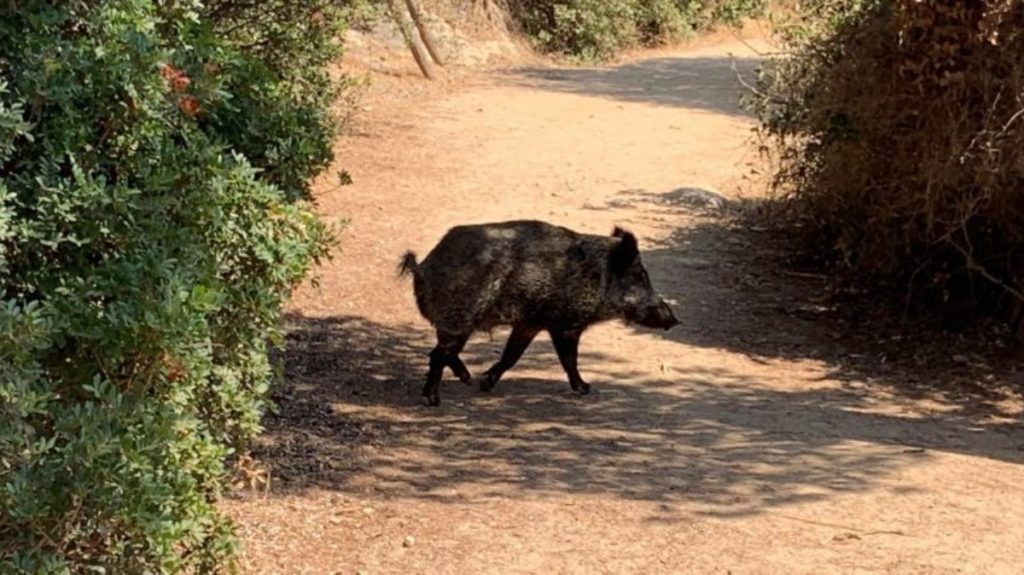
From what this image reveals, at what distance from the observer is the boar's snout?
922cm

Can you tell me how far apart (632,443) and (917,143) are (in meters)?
3.84

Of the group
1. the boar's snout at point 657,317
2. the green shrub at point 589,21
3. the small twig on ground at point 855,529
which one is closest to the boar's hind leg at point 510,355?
the boar's snout at point 657,317

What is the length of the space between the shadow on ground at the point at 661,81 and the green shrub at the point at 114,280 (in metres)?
16.7

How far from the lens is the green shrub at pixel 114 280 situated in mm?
4285

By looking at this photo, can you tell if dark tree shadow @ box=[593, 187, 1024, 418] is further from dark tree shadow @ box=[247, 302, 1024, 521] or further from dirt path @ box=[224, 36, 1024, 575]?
dark tree shadow @ box=[247, 302, 1024, 521]

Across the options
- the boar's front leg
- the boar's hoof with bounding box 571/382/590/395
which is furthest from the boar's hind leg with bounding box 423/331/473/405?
the boar's hoof with bounding box 571/382/590/395

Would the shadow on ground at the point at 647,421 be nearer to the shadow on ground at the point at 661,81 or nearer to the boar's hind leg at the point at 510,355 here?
the boar's hind leg at the point at 510,355

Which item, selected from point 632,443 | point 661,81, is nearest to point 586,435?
point 632,443

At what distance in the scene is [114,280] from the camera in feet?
14.4

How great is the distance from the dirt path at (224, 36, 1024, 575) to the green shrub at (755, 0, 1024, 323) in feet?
2.90

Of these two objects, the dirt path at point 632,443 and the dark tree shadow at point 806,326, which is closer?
the dirt path at point 632,443

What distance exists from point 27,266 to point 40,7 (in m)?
0.86

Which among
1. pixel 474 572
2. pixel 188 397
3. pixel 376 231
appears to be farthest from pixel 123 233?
pixel 376 231

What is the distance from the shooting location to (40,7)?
15.2ft
